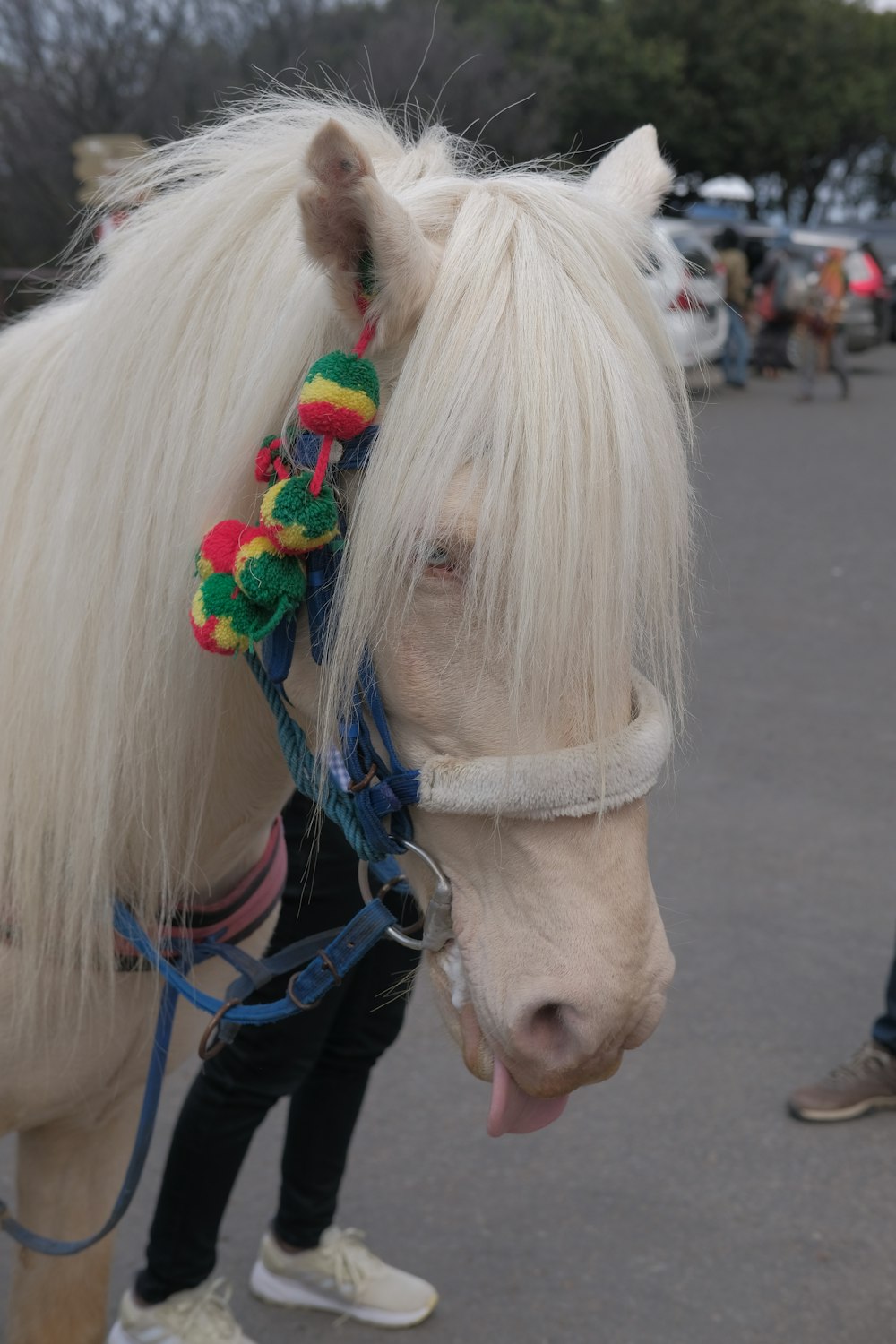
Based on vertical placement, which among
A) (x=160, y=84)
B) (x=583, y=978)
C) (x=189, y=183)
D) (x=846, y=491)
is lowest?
(x=846, y=491)

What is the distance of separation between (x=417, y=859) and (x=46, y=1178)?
1.02 m

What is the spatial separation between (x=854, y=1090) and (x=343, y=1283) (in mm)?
1377

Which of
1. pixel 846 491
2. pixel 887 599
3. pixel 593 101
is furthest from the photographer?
pixel 593 101

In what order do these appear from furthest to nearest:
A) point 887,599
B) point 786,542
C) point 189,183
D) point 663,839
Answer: point 786,542 → point 887,599 → point 663,839 → point 189,183

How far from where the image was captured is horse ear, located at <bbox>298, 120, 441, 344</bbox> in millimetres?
1198

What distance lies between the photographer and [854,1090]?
10.6 ft

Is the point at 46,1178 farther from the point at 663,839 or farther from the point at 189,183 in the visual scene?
the point at 663,839

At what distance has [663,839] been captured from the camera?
15.2ft

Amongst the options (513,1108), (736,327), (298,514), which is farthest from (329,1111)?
(736,327)

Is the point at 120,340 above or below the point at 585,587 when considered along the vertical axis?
above

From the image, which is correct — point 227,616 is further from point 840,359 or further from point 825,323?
point 840,359

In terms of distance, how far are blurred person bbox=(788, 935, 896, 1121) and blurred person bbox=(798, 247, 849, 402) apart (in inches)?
507

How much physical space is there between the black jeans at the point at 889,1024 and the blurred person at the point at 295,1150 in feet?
4.37

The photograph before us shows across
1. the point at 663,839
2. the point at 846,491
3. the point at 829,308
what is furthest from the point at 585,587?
the point at 829,308
